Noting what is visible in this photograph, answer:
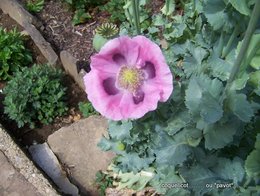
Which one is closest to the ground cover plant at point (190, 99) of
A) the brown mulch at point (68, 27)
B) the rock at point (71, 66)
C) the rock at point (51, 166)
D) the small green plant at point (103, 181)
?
the small green plant at point (103, 181)

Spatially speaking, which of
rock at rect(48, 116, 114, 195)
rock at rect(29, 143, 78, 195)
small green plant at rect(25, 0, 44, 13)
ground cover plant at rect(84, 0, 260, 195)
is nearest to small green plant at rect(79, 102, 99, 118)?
rock at rect(48, 116, 114, 195)

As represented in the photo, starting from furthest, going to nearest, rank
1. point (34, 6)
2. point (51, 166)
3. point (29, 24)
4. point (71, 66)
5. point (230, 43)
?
point (34, 6)
point (29, 24)
point (71, 66)
point (51, 166)
point (230, 43)

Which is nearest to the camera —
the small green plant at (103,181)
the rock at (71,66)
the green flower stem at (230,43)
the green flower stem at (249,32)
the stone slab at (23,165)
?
the green flower stem at (249,32)

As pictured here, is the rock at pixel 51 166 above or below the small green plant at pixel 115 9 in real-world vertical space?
below

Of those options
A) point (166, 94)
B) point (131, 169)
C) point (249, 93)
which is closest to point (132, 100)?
point (166, 94)

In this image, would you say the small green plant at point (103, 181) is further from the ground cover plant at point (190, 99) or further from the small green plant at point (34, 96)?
the small green plant at point (34, 96)

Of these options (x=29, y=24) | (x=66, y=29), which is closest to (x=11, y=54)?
(x=29, y=24)

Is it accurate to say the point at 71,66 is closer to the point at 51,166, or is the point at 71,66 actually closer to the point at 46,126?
the point at 46,126
